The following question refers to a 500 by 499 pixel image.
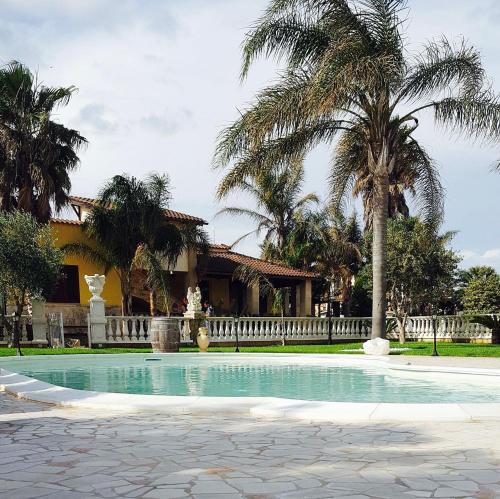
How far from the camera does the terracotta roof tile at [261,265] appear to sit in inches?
1356

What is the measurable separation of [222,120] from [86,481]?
15.9m

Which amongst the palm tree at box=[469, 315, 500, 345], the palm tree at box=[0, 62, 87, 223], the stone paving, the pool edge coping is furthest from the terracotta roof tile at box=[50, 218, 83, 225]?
the stone paving

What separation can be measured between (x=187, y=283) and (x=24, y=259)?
11609mm

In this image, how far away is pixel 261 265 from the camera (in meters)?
35.5

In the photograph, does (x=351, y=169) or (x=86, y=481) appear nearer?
(x=86, y=481)

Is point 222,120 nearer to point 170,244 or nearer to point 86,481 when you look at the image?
point 170,244

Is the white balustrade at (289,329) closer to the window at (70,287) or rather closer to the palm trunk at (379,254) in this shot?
the window at (70,287)

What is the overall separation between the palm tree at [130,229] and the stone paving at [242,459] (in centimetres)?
2079

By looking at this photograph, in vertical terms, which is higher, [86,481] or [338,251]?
[338,251]

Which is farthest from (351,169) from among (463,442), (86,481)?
(86,481)

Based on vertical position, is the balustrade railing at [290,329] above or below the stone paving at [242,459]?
below

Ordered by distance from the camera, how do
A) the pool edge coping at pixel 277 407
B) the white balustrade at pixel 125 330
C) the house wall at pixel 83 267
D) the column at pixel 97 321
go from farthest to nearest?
the house wall at pixel 83 267 < the white balustrade at pixel 125 330 < the column at pixel 97 321 < the pool edge coping at pixel 277 407

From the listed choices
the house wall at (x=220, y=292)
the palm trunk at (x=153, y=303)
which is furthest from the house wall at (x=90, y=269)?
the palm trunk at (x=153, y=303)

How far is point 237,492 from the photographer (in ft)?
14.8
